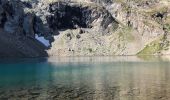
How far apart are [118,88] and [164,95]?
13.7 meters

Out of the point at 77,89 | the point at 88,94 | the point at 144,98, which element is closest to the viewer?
the point at 144,98

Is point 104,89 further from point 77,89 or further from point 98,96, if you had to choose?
point 98,96

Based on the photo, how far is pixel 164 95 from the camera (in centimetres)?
5941

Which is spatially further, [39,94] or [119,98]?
[39,94]

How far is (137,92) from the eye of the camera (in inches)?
2554

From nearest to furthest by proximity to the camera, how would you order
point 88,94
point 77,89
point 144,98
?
point 144,98 → point 88,94 → point 77,89

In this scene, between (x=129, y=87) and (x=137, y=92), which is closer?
(x=137, y=92)

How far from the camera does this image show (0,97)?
59.2 m

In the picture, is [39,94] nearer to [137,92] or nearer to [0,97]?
[0,97]

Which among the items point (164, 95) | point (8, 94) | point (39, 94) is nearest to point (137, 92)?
point (164, 95)

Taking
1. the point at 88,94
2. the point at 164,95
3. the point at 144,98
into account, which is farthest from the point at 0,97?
the point at 164,95

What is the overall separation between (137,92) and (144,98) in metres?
7.78

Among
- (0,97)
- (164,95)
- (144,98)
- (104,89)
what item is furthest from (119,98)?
(0,97)

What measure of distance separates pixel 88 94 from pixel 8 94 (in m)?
14.2
